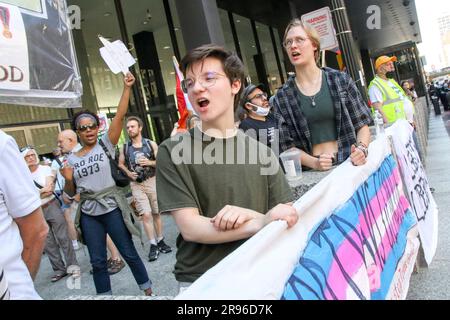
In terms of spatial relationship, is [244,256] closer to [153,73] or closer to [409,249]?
[409,249]

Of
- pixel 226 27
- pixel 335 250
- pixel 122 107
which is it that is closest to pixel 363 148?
pixel 335 250

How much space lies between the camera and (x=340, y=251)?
197 centimetres

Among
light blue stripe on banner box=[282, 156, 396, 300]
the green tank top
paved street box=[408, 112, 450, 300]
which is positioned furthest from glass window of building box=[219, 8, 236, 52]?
light blue stripe on banner box=[282, 156, 396, 300]

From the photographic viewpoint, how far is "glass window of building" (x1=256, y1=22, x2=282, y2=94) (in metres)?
19.6

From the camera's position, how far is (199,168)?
1.73 metres

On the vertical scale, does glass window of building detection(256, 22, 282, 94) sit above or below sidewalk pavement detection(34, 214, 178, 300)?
above

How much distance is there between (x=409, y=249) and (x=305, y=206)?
1.65 m

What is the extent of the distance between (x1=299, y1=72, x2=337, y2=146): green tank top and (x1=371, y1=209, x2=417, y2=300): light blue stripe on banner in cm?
82

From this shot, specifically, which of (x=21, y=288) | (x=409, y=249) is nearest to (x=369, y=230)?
(x=409, y=249)

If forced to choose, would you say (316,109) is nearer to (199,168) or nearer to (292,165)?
(292,165)

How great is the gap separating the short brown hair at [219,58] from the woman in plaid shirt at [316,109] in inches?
57.5

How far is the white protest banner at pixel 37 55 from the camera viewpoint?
8.61ft

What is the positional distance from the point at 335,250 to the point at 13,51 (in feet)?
7.23

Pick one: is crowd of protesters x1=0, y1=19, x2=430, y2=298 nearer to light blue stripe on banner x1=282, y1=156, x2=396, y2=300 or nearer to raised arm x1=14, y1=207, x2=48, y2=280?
raised arm x1=14, y1=207, x2=48, y2=280
